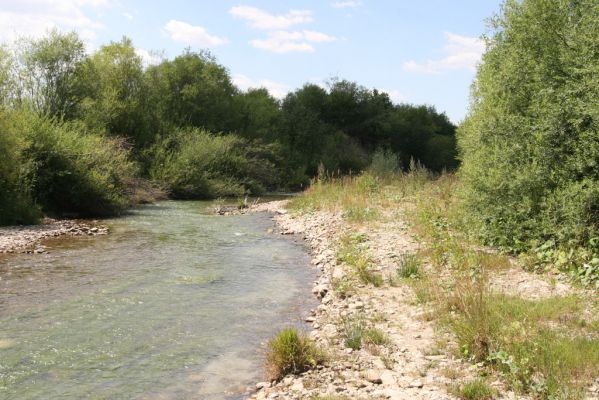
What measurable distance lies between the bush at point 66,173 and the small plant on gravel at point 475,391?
20.5 meters

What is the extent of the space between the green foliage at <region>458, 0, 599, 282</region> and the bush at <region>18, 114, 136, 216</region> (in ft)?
57.0

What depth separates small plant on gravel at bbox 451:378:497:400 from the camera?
5.60 meters

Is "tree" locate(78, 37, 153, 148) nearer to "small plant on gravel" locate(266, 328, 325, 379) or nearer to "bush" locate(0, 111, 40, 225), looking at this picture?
"bush" locate(0, 111, 40, 225)

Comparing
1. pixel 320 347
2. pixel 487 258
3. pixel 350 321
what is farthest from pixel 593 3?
pixel 320 347

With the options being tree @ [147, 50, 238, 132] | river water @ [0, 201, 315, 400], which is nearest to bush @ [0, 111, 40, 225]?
river water @ [0, 201, 315, 400]

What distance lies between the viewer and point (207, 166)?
126ft

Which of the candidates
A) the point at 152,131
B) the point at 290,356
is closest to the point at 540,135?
A: the point at 290,356

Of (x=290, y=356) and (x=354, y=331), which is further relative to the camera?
(x=354, y=331)

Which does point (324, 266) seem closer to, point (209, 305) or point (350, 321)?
point (209, 305)

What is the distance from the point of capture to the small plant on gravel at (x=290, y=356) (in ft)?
22.9

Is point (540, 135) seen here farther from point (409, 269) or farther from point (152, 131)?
point (152, 131)

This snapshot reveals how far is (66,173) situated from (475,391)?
2152 cm

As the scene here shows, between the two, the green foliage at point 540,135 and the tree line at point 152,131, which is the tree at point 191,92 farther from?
the green foliage at point 540,135

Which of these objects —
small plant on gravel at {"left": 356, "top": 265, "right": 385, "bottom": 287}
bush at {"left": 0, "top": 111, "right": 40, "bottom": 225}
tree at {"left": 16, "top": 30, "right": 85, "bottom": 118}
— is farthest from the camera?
tree at {"left": 16, "top": 30, "right": 85, "bottom": 118}
